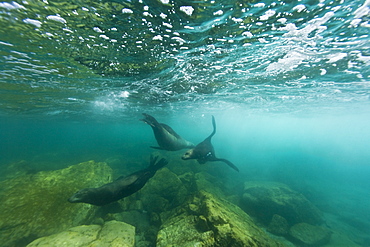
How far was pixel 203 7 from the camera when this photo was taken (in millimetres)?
4730

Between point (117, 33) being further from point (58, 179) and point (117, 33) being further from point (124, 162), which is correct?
point (124, 162)

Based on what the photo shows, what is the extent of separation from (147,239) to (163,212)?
187cm

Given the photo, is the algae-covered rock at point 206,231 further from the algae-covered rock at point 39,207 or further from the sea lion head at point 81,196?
the algae-covered rock at point 39,207

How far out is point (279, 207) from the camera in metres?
10.2

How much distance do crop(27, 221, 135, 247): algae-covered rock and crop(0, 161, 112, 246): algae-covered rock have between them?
2.33 metres

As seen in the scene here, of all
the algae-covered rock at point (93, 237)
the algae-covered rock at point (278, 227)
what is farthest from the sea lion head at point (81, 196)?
the algae-covered rock at point (278, 227)

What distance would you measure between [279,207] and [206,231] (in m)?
8.63

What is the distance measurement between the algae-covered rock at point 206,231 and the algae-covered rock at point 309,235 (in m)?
5.08

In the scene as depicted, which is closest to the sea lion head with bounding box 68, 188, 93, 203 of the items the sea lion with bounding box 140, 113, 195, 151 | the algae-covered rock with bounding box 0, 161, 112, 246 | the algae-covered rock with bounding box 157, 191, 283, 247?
the algae-covered rock with bounding box 0, 161, 112, 246

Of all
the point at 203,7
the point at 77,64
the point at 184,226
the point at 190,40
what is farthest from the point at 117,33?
the point at 184,226

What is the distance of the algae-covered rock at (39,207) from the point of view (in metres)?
5.65

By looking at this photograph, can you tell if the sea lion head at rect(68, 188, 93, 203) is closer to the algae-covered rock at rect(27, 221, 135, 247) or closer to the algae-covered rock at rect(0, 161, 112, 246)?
the algae-covered rock at rect(27, 221, 135, 247)

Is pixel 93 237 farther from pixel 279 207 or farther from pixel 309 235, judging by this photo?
pixel 279 207

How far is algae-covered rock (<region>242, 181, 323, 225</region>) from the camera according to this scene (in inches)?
393
